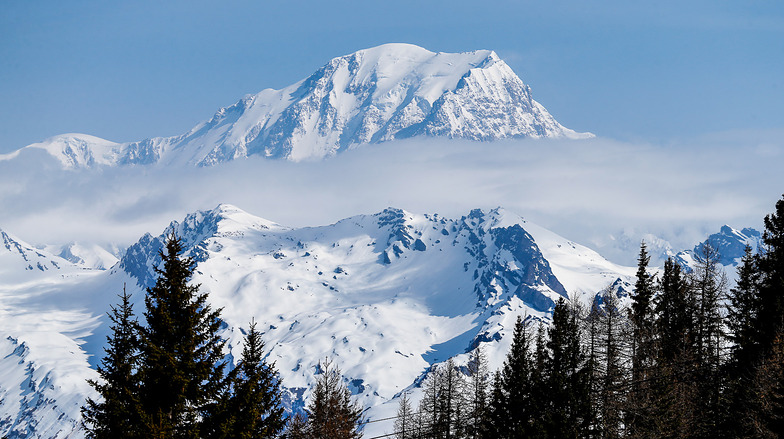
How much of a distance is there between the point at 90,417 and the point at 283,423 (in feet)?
39.9

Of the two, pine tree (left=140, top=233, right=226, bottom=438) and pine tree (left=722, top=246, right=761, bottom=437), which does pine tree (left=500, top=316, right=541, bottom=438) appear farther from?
pine tree (left=140, top=233, right=226, bottom=438)

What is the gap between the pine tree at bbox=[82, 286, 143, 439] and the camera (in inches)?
955

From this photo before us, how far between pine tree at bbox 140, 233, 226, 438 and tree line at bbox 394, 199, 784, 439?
23.6 m

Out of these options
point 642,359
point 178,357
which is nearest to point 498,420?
point 642,359

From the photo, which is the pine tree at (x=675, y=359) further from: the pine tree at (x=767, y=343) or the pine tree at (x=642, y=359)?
the pine tree at (x=767, y=343)

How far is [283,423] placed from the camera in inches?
1403

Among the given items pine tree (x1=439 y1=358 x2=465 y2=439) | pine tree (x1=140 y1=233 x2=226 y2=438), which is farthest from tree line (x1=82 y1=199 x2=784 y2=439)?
pine tree (x1=439 y1=358 x2=465 y2=439)

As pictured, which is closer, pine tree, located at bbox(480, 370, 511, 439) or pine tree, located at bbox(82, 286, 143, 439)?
pine tree, located at bbox(82, 286, 143, 439)

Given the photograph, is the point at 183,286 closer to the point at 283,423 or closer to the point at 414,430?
the point at 283,423

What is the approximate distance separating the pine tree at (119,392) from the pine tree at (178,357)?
1.50 ft

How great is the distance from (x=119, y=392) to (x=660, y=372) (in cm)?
3616

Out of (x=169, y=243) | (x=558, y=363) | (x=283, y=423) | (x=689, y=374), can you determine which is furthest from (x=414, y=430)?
(x=169, y=243)

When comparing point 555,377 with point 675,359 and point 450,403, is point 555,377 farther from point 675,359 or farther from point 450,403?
point 450,403

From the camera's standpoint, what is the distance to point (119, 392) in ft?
82.3
